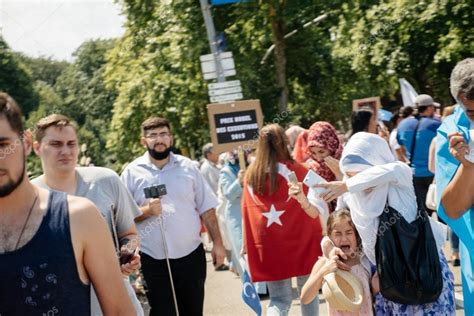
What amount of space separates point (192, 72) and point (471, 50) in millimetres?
6570

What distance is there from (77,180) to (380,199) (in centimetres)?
163

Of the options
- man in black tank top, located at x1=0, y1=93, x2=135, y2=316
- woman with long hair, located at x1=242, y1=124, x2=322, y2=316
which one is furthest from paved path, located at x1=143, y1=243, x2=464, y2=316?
man in black tank top, located at x1=0, y1=93, x2=135, y2=316

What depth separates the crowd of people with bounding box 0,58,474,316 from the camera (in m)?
3.09

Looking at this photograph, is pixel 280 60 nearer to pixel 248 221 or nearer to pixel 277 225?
pixel 248 221

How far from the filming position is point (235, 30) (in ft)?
76.1

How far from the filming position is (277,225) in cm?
773

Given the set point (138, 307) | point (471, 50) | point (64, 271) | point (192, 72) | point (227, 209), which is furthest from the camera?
point (192, 72)

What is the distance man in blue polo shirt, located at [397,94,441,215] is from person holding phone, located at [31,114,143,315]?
679 centimetres

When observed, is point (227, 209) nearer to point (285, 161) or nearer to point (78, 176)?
point (285, 161)

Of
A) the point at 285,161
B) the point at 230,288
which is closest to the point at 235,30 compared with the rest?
the point at 230,288

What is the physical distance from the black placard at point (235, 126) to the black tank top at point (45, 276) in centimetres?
1069

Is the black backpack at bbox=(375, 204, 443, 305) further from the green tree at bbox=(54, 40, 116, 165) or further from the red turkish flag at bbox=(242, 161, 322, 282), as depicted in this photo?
the green tree at bbox=(54, 40, 116, 165)

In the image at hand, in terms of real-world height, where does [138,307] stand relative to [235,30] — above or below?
below

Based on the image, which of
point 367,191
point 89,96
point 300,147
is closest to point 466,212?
point 367,191
